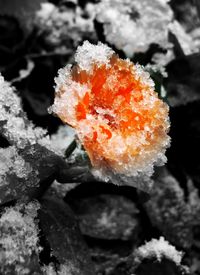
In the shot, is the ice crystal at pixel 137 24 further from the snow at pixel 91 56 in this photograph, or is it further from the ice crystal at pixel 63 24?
the snow at pixel 91 56

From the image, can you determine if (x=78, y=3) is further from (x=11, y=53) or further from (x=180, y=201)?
(x=180, y=201)

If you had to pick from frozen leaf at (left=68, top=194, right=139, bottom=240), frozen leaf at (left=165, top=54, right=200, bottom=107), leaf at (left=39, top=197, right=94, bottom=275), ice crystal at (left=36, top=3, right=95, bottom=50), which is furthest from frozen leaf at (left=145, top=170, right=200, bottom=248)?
ice crystal at (left=36, top=3, right=95, bottom=50)

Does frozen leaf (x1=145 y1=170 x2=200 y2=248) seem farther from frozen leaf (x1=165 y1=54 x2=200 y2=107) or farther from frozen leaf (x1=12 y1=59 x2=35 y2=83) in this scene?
frozen leaf (x1=12 y1=59 x2=35 y2=83)

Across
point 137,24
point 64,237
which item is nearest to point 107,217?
point 64,237

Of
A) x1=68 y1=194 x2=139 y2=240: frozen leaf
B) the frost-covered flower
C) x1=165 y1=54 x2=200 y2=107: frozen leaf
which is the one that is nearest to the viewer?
the frost-covered flower

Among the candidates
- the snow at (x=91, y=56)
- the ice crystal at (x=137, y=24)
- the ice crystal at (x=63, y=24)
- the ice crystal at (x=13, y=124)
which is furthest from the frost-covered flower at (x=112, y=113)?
the ice crystal at (x=63, y=24)
